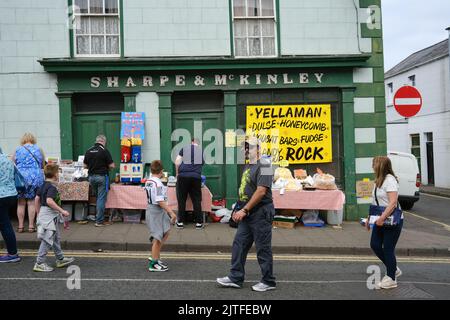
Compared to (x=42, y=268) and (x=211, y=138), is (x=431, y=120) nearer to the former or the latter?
(x=211, y=138)

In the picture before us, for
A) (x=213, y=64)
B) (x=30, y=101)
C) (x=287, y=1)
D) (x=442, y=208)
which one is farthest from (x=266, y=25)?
(x=442, y=208)

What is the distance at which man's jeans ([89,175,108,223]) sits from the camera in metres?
10.4

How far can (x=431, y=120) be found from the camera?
26.0 meters

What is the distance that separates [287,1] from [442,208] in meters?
9.97

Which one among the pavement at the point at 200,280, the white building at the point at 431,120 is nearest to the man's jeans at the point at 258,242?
the pavement at the point at 200,280

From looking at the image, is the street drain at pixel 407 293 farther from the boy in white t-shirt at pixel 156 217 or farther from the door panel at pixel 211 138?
the door panel at pixel 211 138

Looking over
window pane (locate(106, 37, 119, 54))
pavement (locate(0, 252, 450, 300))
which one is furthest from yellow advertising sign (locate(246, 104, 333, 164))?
pavement (locate(0, 252, 450, 300))

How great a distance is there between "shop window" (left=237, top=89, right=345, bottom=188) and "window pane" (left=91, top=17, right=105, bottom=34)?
143 inches

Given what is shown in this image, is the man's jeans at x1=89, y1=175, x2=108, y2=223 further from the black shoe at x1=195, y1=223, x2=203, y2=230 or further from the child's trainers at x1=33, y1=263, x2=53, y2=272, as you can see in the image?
the child's trainers at x1=33, y1=263, x2=53, y2=272

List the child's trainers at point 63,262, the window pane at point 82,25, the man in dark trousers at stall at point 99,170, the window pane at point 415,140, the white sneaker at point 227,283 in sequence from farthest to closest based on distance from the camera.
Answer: the window pane at point 415,140, the window pane at point 82,25, the man in dark trousers at stall at point 99,170, the child's trainers at point 63,262, the white sneaker at point 227,283

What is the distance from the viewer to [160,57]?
11.5 metres

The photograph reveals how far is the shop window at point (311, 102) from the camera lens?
11.9 m

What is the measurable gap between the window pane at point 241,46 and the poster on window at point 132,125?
2872mm

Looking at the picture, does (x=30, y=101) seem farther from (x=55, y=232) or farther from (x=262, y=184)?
(x=262, y=184)
